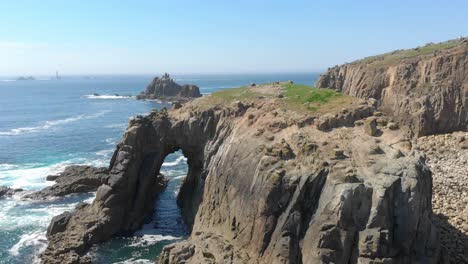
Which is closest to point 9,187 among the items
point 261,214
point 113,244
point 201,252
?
point 113,244

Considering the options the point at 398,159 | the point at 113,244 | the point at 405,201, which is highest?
the point at 398,159

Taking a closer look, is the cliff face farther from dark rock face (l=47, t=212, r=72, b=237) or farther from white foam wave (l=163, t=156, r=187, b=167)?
dark rock face (l=47, t=212, r=72, b=237)

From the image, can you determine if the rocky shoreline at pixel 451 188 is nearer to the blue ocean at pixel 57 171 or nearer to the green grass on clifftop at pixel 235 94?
the green grass on clifftop at pixel 235 94

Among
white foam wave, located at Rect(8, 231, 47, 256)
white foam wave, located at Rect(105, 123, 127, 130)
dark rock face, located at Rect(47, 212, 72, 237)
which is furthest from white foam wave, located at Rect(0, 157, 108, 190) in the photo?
white foam wave, located at Rect(105, 123, 127, 130)

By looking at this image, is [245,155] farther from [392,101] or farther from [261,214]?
[392,101]

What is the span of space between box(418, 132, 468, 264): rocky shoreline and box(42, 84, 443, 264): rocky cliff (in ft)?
21.1

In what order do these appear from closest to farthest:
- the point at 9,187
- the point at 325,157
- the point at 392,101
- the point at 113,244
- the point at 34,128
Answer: the point at 325,157, the point at 113,244, the point at 9,187, the point at 392,101, the point at 34,128

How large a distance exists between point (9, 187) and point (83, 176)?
1088cm

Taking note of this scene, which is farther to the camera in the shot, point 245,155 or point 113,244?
point 113,244

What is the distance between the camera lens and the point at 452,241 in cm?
3900

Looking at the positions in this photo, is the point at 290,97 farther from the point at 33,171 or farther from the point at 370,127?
the point at 33,171

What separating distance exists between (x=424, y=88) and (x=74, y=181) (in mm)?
58921

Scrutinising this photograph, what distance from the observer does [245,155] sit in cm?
4134

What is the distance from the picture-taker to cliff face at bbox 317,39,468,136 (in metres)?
73.8
